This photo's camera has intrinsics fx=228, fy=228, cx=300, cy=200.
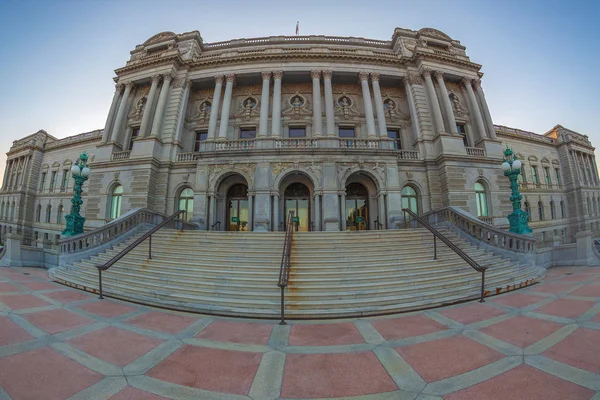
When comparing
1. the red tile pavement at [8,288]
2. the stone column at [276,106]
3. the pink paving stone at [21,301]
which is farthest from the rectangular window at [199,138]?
the pink paving stone at [21,301]

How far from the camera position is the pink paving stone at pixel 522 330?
339 centimetres

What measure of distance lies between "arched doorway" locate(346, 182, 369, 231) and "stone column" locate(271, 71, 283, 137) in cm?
666

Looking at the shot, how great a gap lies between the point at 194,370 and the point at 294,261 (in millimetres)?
4561

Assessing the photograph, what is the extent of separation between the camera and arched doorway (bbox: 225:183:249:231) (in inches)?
629

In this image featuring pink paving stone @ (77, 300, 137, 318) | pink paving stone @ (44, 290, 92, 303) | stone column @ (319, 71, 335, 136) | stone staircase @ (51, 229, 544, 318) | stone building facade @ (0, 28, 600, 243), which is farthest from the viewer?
stone column @ (319, 71, 335, 136)

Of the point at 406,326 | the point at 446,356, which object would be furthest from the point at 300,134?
the point at 446,356

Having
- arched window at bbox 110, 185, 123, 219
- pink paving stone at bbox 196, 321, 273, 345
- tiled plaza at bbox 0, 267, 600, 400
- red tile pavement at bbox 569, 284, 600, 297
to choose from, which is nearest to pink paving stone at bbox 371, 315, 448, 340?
tiled plaza at bbox 0, 267, 600, 400

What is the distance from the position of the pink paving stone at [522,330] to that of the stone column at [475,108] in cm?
1836

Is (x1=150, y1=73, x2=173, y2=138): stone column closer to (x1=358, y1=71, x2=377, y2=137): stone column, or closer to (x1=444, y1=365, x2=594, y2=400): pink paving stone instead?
(x1=358, y1=71, x2=377, y2=137): stone column

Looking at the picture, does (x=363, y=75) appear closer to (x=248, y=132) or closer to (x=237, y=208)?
(x=248, y=132)

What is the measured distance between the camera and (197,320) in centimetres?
453

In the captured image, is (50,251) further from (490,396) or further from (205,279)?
(490,396)

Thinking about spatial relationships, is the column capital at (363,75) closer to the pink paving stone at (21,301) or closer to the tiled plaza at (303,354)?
the tiled plaza at (303,354)

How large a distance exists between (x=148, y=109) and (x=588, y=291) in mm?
24849
